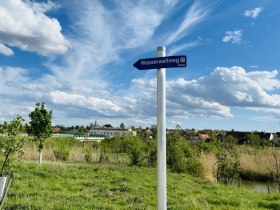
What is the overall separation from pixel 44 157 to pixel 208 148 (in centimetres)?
797

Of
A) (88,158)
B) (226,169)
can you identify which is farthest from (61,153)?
(226,169)

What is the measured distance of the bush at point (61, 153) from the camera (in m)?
18.0

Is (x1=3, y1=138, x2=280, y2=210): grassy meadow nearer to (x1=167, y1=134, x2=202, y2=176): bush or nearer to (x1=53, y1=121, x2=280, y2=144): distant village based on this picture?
(x1=167, y1=134, x2=202, y2=176): bush

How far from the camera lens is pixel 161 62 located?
15.7 feet

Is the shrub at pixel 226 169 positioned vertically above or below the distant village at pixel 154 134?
below

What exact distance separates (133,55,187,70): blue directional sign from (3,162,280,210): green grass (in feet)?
9.61

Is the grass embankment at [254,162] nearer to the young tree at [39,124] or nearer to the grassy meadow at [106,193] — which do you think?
the grassy meadow at [106,193]

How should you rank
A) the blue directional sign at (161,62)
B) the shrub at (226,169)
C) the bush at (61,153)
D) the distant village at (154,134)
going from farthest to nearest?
the distant village at (154,134) < the bush at (61,153) < the shrub at (226,169) < the blue directional sign at (161,62)

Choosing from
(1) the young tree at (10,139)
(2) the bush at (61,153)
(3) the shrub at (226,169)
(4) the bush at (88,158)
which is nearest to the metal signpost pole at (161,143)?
(1) the young tree at (10,139)

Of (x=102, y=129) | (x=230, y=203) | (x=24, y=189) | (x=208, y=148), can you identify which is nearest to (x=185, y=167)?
(x=208, y=148)

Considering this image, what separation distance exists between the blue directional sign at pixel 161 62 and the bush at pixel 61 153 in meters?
13.8

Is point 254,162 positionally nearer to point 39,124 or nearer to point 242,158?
point 242,158

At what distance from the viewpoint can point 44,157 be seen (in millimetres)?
18234

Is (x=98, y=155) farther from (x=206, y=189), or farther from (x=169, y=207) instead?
(x=169, y=207)
